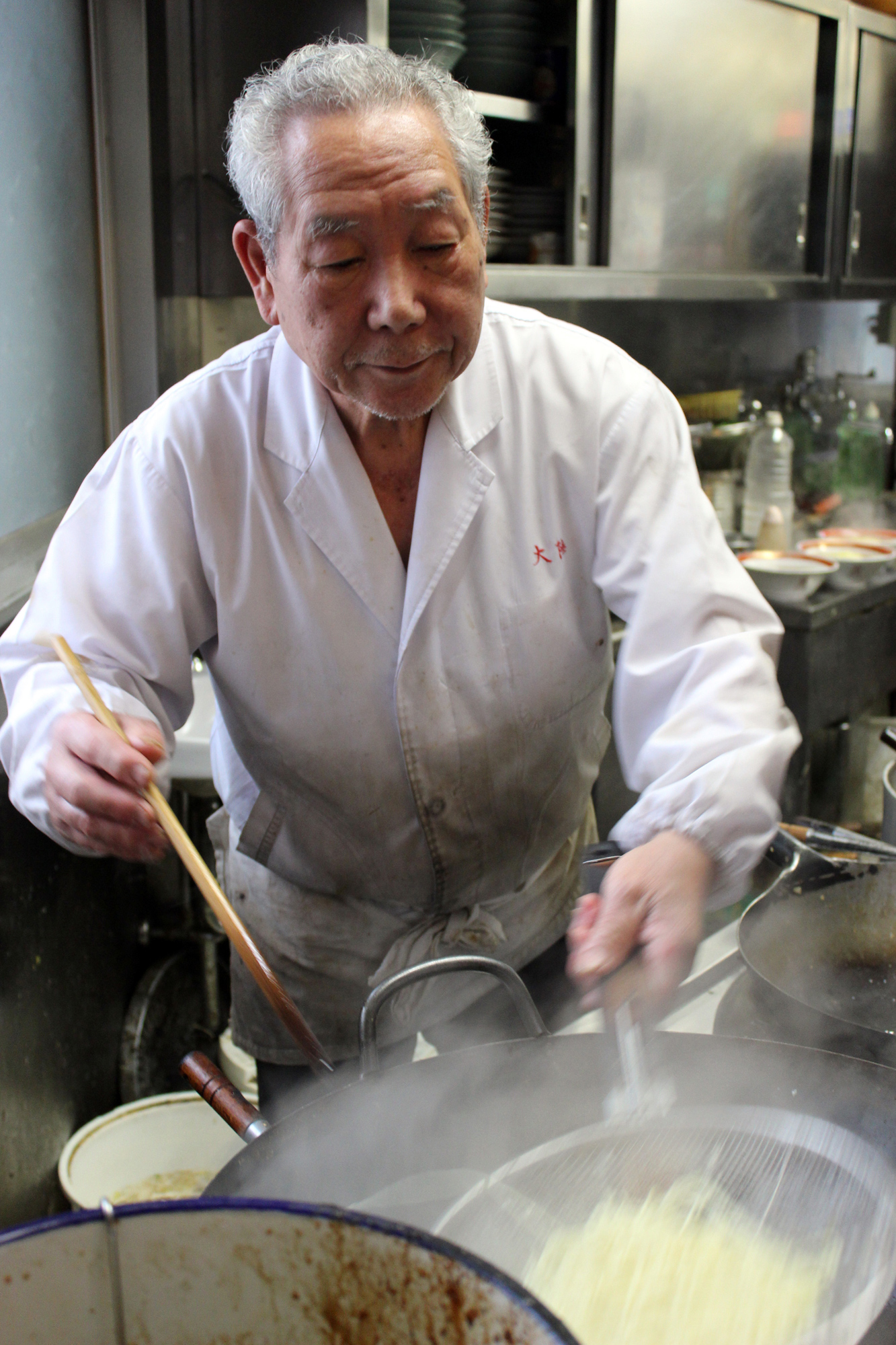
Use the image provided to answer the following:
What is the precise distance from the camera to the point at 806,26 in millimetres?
3541

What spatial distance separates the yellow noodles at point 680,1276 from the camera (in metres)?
0.74

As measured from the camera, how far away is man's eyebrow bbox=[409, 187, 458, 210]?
3.85ft

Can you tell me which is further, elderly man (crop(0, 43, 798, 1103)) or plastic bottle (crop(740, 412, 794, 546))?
plastic bottle (crop(740, 412, 794, 546))

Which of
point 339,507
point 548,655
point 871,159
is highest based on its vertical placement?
point 871,159

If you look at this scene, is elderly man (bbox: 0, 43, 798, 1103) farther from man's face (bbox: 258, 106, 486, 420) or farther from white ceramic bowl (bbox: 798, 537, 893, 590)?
white ceramic bowl (bbox: 798, 537, 893, 590)

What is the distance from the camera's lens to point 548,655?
4.80ft

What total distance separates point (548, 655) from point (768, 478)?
2.45 metres

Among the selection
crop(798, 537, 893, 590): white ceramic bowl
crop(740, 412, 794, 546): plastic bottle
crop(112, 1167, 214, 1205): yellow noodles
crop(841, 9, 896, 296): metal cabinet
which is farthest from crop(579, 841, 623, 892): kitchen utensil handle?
crop(841, 9, 896, 296): metal cabinet

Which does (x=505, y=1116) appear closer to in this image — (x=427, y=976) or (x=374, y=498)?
(x=427, y=976)

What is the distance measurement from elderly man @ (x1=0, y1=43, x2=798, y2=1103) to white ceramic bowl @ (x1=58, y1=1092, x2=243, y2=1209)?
696 mm

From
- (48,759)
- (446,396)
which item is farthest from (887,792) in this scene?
(48,759)

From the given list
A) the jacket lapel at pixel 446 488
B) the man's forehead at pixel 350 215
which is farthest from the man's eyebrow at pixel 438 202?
the jacket lapel at pixel 446 488

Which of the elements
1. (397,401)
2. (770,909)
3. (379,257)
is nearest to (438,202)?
(379,257)

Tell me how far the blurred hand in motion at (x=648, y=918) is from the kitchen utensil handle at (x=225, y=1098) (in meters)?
0.30
